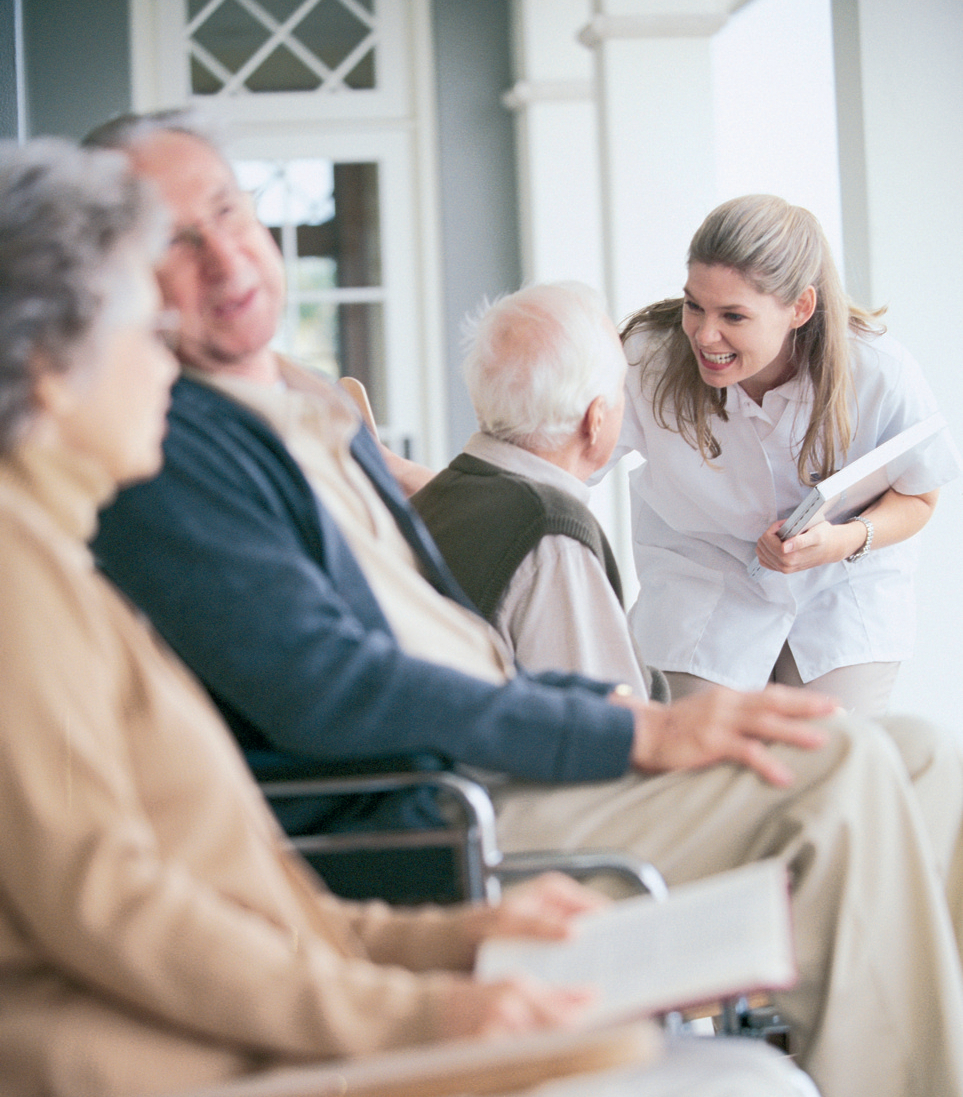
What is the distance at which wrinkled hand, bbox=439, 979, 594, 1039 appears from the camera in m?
0.85

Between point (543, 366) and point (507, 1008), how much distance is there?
1157mm

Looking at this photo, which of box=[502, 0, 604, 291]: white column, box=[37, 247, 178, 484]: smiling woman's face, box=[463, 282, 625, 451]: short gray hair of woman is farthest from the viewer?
box=[502, 0, 604, 291]: white column

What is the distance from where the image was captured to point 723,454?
2.60m

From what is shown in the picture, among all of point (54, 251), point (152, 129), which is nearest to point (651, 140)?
point (152, 129)

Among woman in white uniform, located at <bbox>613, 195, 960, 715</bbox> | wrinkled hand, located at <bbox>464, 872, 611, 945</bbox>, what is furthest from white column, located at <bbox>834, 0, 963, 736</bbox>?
wrinkled hand, located at <bbox>464, 872, 611, 945</bbox>

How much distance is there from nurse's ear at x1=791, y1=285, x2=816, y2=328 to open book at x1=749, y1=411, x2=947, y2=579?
0.29m

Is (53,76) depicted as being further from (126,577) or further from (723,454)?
(126,577)

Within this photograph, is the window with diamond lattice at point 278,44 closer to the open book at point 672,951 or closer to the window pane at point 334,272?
the window pane at point 334,272

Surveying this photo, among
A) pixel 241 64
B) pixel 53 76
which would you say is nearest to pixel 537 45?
pixel 241 64

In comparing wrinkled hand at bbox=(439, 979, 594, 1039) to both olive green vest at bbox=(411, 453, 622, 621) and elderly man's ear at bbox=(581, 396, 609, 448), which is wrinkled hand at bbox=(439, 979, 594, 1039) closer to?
olive green vest at bbox=(411, 453, 622, 621)

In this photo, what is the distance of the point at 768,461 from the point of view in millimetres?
2568

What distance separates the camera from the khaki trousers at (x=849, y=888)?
126 centimetres

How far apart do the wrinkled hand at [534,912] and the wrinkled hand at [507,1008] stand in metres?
0.12

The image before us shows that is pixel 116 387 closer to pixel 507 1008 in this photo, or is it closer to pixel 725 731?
pixel 507 1008
